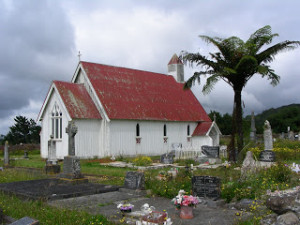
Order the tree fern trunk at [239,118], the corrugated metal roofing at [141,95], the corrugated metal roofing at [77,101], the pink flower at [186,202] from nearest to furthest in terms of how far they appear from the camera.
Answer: the pink flower at [186,202] < the tree fern trunk at [239,118] < the corrugated metal roofing at [77,101] < the corrugated metal roofing at [141,95]

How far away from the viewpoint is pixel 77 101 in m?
26.7

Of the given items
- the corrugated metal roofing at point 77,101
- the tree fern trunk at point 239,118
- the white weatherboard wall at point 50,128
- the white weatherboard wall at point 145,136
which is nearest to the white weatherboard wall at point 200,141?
the white weatherboard wall at point 145,136

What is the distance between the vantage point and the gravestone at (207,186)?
415 inches

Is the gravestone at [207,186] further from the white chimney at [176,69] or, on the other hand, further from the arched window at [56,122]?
the white chimney at [176,69]

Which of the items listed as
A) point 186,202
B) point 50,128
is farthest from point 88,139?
point 186,202

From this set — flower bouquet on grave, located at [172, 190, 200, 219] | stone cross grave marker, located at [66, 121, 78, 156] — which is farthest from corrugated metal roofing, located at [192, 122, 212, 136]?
flower bouquet on grave, located at [172, 190, 200, 219]

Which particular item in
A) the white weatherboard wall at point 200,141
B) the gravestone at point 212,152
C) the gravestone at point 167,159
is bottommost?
the gravestone at point 167,159

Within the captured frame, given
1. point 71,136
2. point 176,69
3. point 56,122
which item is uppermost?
point 176,69

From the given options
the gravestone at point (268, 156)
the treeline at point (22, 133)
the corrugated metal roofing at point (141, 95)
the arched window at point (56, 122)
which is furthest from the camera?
the treeline at point (22, 133)

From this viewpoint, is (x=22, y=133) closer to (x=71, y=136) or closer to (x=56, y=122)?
(x=56, y=122)

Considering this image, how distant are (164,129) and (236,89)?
12.3m

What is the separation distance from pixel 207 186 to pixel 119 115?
56.9 feet

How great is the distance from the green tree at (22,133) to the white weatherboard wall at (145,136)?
25.9 meters

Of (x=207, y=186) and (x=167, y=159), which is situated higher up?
(x=167, y=159)
